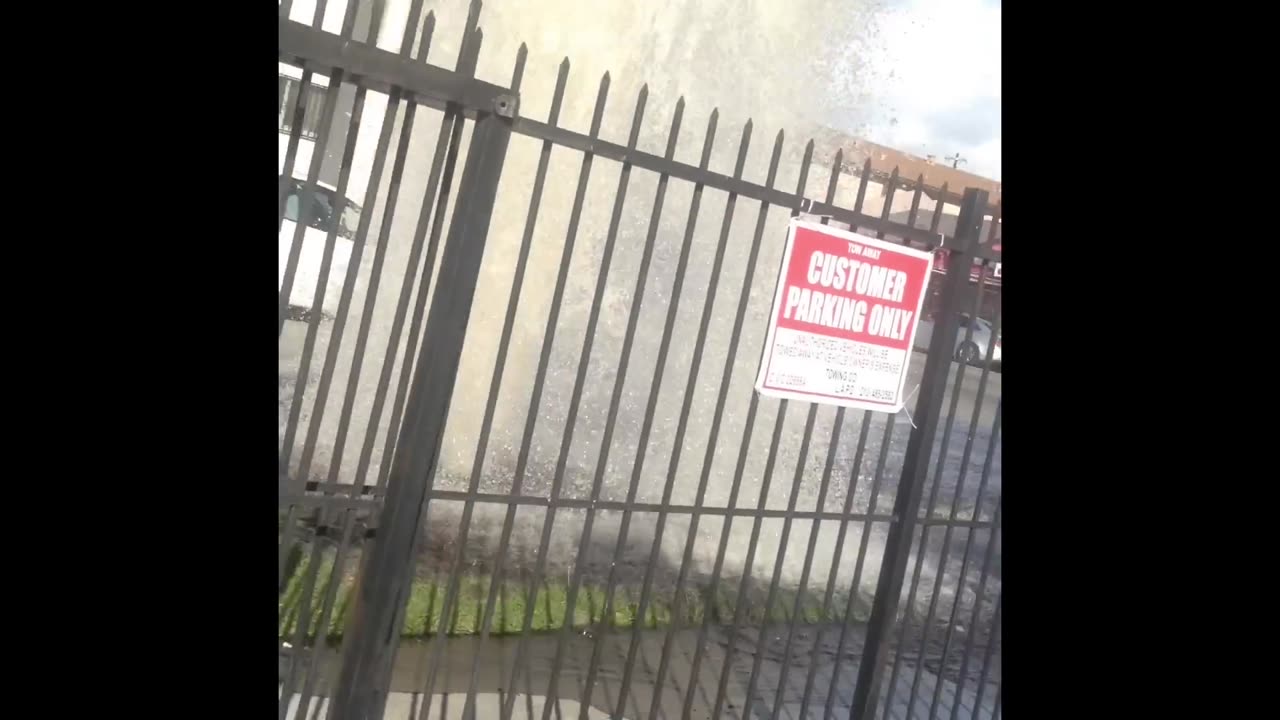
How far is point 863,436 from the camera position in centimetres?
270

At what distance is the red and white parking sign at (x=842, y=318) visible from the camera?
2455 mm

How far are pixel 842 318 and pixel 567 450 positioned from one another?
91cm

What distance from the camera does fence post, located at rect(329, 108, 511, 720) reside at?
2.02 metres

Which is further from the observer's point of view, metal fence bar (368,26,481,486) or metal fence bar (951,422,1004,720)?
metal fence bar (951,422,1004,720)

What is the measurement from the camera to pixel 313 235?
243cm

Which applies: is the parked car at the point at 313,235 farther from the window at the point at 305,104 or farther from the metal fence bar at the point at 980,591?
the metal fence bar at the point at 980,591

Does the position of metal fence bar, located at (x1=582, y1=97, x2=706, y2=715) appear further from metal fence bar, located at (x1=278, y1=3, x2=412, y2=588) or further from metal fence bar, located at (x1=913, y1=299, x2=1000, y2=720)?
metal fence bar, located at (x1=913, y1=299, x2=1000, y2=720)

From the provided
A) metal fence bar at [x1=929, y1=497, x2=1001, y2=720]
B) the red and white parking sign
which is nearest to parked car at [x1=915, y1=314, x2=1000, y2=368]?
the red and white parking sign

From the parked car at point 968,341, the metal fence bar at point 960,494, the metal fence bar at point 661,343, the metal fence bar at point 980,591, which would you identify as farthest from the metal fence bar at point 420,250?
the metal fence bar at point 980,591

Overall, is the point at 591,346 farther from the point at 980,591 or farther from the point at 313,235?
the point at 980,591

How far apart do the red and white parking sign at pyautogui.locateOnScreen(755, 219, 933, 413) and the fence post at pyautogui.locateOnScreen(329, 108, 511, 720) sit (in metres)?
0.89
